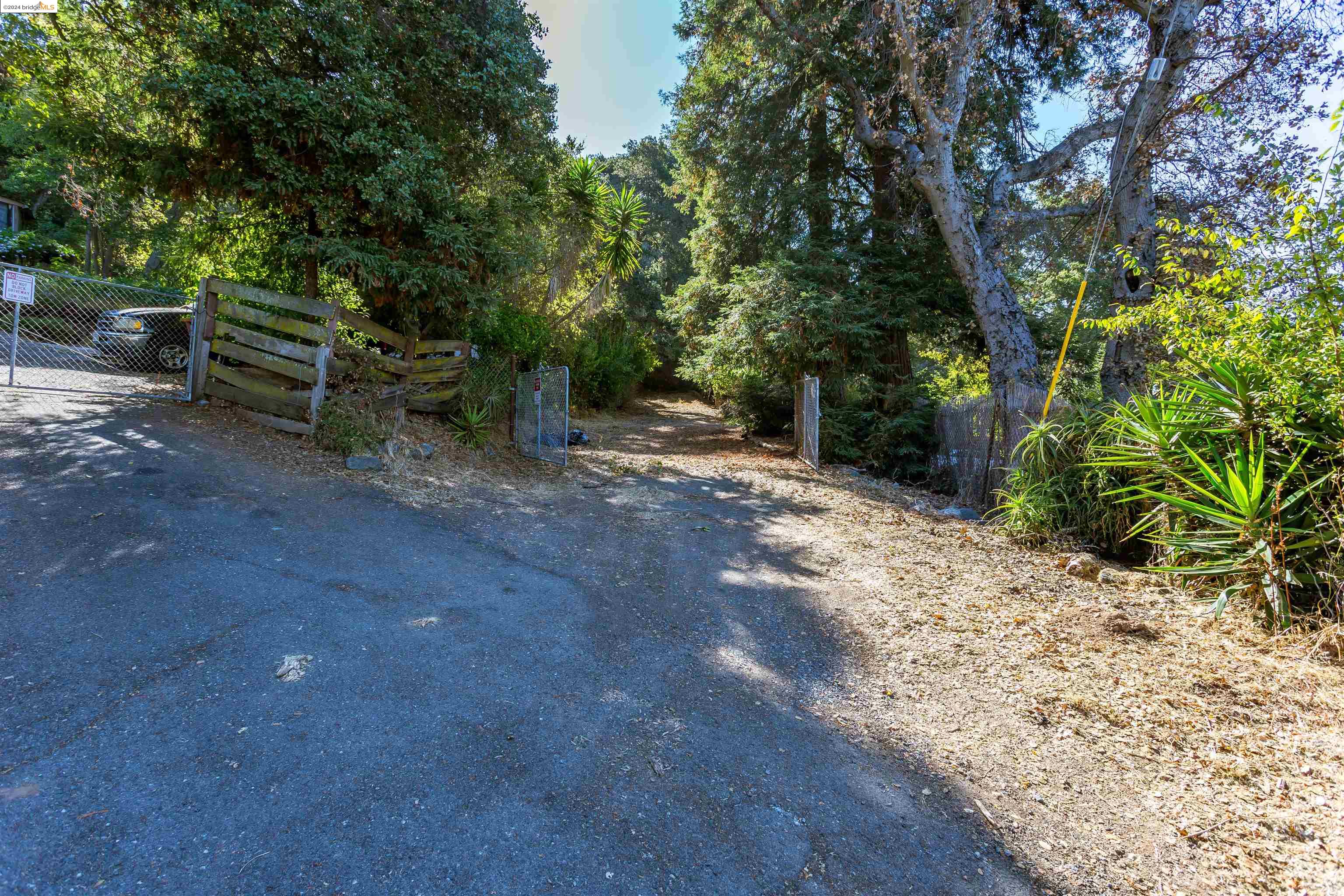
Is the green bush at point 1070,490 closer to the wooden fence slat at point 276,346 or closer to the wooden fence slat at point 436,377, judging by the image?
the wooden fence slat at point 436,377

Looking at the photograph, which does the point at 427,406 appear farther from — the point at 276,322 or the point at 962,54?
the point at 962,54

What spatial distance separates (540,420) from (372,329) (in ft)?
8.03

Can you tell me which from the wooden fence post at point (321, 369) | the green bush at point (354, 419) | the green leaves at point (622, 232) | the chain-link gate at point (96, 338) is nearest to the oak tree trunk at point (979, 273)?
the green leaves at point (622, 232)

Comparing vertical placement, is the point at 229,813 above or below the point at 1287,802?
below

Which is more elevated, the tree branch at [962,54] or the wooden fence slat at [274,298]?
the tree branch at [962,54]

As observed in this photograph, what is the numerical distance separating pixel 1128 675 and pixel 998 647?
65 centimetres

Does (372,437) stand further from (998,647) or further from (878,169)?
(878,169)

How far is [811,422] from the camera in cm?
970

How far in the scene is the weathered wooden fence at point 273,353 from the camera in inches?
249

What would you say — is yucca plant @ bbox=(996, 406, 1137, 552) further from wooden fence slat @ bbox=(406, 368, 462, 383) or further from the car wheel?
the car wheel

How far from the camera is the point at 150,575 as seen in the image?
327cm

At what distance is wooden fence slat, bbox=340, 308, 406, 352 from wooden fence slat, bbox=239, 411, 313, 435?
135cm

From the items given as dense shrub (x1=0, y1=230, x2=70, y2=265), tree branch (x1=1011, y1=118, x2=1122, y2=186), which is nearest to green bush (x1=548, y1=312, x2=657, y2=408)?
tree branch (x1=1011, y1=118, x2=1122, y2=186)

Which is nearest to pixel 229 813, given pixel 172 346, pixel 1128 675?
pixel 1128 675
